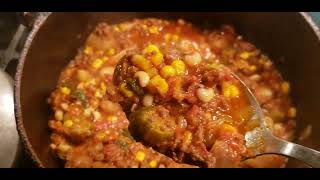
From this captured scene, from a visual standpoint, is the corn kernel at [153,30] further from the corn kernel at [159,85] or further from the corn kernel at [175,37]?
the corn kernel at [159,85]

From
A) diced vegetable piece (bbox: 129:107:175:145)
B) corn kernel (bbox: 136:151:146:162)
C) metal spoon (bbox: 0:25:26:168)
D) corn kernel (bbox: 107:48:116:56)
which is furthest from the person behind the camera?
corn kernel (bbox: 107:48:116:56)

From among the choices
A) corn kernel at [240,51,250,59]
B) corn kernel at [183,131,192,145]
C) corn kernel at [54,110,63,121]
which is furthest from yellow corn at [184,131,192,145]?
corn kernel at [240,51,250,59]

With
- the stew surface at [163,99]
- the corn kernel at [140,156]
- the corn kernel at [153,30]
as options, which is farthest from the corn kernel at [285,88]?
the corn kernel at [140,156]

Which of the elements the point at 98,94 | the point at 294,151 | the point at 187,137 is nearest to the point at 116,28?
the point at 98,94

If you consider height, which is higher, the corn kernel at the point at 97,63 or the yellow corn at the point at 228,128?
the yellow corn at the point at 228,128

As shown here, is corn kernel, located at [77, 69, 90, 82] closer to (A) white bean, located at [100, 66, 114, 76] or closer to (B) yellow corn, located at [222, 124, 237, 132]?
(A) white bean, located at [100, 66, 114, 76]

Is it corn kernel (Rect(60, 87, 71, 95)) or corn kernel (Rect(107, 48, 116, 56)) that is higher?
corn kernel (Rect(107, 48, 116, 56))

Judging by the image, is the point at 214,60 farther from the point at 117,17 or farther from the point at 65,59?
the point at 65,59
